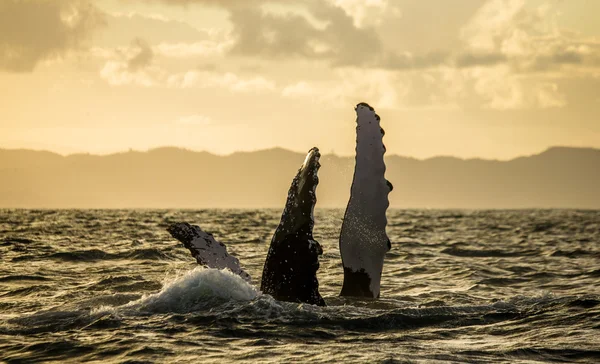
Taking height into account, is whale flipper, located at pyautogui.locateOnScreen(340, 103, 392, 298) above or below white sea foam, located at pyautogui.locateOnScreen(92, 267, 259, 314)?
above

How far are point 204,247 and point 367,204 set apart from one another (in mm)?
→ 1928

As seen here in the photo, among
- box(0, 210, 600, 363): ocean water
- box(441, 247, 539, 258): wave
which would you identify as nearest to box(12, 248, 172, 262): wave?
box(0, 210, 600, 363): ocean water

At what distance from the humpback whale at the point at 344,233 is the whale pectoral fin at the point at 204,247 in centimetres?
1

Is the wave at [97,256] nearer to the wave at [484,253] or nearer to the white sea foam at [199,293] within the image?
the wave at [484,253]

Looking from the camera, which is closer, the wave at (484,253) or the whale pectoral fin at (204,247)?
the whale pectoral fin at (204,247)

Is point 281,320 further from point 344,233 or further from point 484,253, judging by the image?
point 484,253

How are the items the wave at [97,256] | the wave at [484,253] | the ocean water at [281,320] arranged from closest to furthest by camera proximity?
1. the ocean water at [281,320]
2. the wave at [97,256]
3. the wave at [484,253]

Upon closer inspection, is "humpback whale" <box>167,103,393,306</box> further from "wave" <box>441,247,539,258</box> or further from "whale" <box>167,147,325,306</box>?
"wave" <box>441,247,539,258</box>

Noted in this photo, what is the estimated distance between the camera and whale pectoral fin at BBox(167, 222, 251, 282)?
9.95m

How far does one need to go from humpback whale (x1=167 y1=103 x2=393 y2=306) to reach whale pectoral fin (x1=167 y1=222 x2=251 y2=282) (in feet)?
0.04

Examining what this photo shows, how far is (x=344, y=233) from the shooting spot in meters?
9.56

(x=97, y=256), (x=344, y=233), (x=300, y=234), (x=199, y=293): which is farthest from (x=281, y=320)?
(x=97, y=256)

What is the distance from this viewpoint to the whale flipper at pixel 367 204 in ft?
30.5

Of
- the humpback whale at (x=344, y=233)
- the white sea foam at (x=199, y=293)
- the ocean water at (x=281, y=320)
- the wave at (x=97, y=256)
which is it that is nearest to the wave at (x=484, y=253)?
the ocean water at (x=281, y=320)
